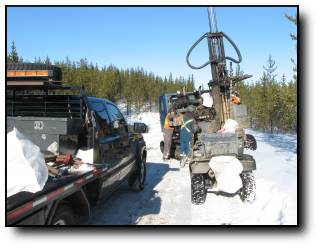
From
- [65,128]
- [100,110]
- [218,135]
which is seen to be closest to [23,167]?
[65,128]

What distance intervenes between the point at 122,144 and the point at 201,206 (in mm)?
1576

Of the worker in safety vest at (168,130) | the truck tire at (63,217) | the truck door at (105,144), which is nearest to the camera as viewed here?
the truck tire at (63,217)

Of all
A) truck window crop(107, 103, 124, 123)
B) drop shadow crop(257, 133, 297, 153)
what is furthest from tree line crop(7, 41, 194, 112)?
Answer: truck window crop(107, 103, 124, 123)

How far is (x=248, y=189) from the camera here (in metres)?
6.02

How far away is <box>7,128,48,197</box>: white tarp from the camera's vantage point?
3282 mm

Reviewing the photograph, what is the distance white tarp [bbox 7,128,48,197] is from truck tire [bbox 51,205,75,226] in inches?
13.3

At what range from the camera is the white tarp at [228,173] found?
19.1 feet

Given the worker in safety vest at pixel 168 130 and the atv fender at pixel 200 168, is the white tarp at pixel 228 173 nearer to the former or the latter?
the atv fender at pixel 200 168

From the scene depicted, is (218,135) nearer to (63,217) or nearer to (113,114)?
(113,114)

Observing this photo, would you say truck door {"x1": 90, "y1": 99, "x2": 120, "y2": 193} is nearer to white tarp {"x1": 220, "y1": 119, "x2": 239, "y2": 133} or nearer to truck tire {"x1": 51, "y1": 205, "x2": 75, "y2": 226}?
truck tire {"x1": 51, "y1": 205, "x2": 75, "y2": 226}

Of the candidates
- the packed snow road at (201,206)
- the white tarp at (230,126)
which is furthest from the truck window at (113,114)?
the white tarp at (230,126)

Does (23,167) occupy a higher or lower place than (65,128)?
lower

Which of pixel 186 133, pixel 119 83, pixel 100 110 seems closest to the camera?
pixel 100 110

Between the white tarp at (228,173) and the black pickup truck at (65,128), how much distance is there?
1.56 meters
